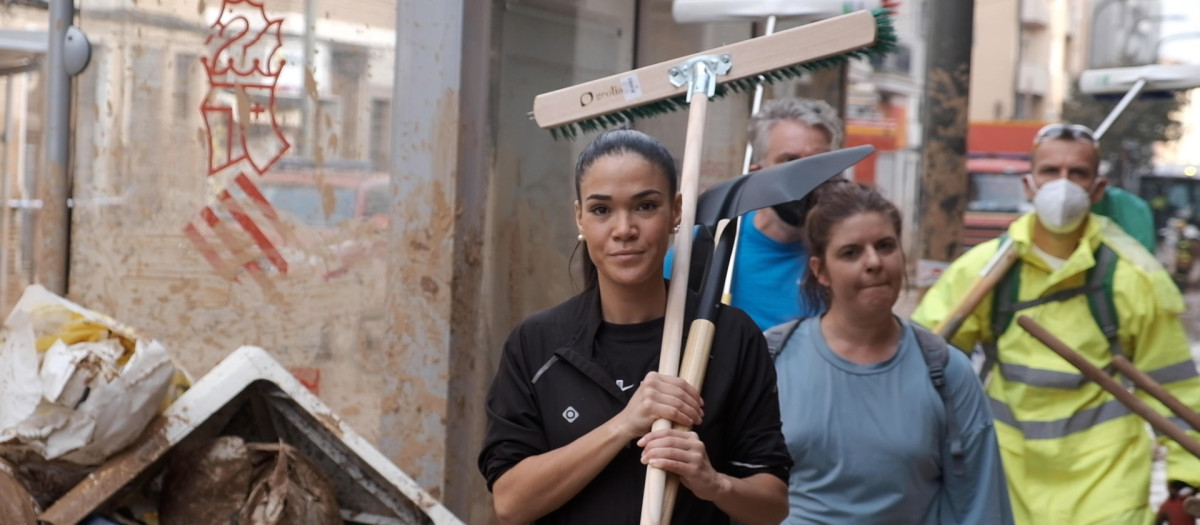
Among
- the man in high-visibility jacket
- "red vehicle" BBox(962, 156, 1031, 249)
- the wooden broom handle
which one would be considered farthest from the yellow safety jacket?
"red vehicle" BBox(962, 156, 1031, 249)

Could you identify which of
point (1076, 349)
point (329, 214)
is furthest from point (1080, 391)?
point (329, 214)

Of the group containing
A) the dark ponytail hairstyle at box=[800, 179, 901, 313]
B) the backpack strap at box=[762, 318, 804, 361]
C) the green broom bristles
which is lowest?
the backpack strap at box=[762, 318, 804, 361]

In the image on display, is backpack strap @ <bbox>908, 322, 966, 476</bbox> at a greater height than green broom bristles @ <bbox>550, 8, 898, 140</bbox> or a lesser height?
lesser

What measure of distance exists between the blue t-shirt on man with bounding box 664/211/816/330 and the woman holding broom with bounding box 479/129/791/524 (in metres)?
1.60

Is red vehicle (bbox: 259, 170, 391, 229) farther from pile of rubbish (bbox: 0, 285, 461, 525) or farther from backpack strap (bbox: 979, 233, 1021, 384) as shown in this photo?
backpack strap (bbox: 979, 233, 1021, 384)

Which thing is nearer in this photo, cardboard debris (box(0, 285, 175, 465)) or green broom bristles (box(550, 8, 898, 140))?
green broom bristles (box(550, 8, 898, 140))

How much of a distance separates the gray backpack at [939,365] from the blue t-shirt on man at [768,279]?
64cm

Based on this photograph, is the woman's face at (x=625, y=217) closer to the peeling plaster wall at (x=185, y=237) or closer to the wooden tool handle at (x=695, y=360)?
the wooden tool handle at (x=695, y=360)

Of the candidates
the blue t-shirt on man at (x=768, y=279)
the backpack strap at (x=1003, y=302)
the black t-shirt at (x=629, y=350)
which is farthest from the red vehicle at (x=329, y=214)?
the black t-shirt at (x=629, y=350)

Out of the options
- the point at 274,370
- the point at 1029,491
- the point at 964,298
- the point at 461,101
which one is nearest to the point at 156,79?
the point at 461,101

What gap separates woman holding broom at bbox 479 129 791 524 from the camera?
247 cm

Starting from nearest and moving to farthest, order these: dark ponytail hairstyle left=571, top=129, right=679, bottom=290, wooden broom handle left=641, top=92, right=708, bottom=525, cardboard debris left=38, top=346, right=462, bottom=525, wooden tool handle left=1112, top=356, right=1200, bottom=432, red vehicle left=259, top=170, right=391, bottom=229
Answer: wooden broom handle left=641, top=92, right=708, bottom=525
dark ponytail hairstyle left=571, top=129, right=679, bottom=290
cardboard debris left=38, top=346, right=462, bottom=525
wooden tool handle left=1112, top=356, right=1200, bottom=432
red vehicle left=259, top=170, right=391, bottom=229

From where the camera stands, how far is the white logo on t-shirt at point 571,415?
2525mm

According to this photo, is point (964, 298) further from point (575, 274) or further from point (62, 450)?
point (62, 450)
